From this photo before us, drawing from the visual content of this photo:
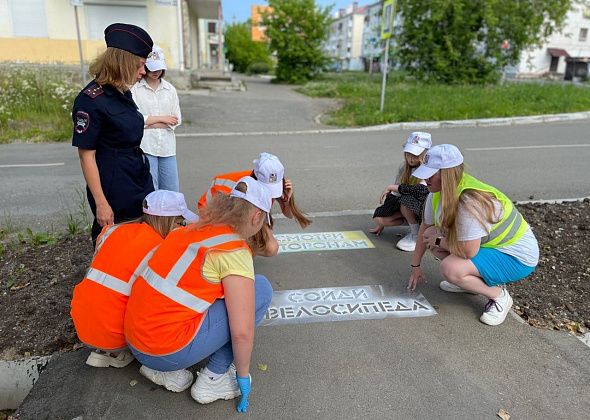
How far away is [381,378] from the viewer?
2527 mm

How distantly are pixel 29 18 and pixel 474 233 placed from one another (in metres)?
20.1

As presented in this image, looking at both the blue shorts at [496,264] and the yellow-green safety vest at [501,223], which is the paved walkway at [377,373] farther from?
the yellow-green safety vest at [501,223]

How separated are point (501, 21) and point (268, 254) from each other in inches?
864

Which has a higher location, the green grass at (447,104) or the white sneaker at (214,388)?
the green grass at (447,104)

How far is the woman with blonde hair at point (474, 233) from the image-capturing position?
2746mm

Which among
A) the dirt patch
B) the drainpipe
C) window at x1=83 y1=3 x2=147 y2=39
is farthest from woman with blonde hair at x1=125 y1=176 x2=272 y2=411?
window at x1=83 y1=3 x2=147 y2=39

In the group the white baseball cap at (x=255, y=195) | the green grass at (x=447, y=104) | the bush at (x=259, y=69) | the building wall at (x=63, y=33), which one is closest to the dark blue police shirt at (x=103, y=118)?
the white baseball cap at (x=255, y=195)

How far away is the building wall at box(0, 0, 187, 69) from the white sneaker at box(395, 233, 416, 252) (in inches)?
643

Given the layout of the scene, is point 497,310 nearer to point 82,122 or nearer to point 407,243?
point 407,243

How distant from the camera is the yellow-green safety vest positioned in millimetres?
2805

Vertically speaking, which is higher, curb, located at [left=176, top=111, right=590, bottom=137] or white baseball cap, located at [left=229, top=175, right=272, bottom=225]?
white baseball cap, located at [left=229, top=175, right=272, bottom=225]

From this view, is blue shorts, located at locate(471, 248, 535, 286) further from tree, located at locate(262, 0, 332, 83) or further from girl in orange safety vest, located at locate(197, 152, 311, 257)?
tree, located at locate(262, 0, 332, 83)

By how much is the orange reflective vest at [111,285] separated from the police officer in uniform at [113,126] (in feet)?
2.03

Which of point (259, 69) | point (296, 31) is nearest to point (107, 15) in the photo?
point (296, 31)
